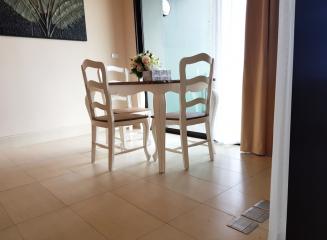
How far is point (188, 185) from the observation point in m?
1.92

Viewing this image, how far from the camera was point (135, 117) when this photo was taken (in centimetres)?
233

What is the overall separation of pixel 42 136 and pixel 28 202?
1820mm

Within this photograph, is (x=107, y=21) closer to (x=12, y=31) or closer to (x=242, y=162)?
(x=12, y=31)

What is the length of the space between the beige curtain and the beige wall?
221 cm

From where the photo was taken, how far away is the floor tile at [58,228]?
4.39ft

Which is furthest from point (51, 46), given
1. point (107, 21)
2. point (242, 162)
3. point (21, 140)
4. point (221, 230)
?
point (221, 230)

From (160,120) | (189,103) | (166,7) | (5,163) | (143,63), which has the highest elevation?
(166,7)

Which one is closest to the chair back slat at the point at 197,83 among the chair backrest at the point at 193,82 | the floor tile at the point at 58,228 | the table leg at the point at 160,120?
the chair backrest at the point at 193,82

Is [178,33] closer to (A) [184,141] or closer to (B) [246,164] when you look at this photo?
(A) [184,141]

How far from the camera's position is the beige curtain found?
227 cm

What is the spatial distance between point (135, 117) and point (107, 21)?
2299 mm

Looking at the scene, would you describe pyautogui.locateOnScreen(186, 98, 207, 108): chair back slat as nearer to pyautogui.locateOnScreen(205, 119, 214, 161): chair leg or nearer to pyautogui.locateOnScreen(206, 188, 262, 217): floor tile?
pyautogui.locateOnScreen(205, 119, 214, 161): chair leg

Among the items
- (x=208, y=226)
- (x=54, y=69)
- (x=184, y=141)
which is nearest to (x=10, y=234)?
(x=208, y=226)

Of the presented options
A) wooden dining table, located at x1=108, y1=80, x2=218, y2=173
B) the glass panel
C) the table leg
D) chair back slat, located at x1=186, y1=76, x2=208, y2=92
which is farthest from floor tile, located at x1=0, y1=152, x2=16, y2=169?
the glass panel
